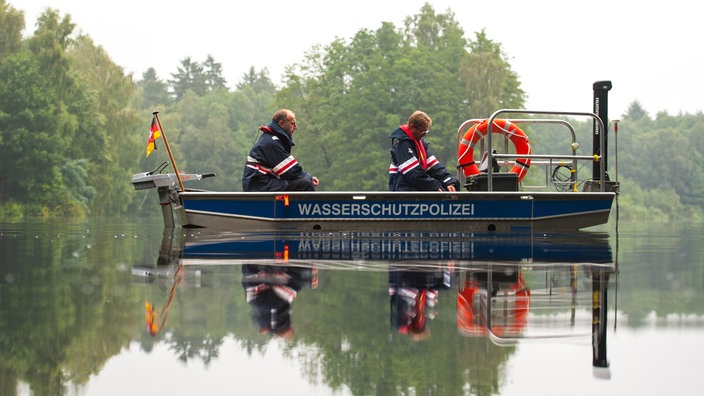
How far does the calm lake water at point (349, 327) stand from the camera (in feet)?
10.6

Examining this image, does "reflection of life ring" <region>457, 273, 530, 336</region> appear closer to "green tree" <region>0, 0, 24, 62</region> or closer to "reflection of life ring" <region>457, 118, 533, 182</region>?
"reflection of life ring" <region>457, 118, 533, 182</region>

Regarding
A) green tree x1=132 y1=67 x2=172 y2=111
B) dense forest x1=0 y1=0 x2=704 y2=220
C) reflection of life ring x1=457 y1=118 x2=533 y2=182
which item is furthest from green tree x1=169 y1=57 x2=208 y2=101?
reflection of life ring x1=457 y1=118 x2=533 y2=182

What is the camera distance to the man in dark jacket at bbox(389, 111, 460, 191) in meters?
13.4

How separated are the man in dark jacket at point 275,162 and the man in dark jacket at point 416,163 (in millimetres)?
1216

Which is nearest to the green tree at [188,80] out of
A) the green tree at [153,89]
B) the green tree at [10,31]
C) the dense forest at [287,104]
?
the green tree at [153,89]

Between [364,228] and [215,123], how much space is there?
8173 centimetres

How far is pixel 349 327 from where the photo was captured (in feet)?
13.9

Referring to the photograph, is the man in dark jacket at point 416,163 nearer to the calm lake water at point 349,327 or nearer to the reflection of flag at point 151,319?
the calm lake water at point 349,327

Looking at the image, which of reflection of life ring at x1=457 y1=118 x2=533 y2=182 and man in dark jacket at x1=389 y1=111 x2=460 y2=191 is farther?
reflection of life ring at x1=457 y1=118 x2=533 y2=182

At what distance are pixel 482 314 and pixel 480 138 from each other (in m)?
11.5

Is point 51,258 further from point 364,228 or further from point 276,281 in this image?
point 364,228

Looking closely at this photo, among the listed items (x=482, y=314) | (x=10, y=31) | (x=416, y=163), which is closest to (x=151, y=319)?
(x=482, y=314)

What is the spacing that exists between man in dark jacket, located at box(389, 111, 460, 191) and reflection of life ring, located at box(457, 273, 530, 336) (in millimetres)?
7492

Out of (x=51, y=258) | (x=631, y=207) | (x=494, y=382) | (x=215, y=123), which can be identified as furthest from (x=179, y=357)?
(x=215, y=123)
